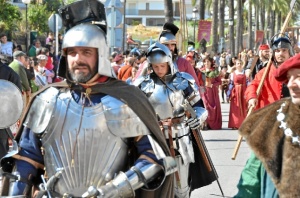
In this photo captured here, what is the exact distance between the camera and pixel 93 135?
4871 millimetres

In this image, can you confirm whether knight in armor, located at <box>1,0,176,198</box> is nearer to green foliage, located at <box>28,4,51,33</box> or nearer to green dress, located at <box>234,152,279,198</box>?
green dress, located at <box>234,152,279,198</box>

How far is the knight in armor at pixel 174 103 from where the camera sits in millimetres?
7969

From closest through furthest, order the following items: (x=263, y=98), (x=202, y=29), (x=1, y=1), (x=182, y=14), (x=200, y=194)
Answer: (x=263, y=98), (x=200, y=194), (x=182, y=14), (x=1, y=1), (x=202, y=29)

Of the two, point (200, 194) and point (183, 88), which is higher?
point (183, 88)

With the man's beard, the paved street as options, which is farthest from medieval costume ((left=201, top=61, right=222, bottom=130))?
the man's beard

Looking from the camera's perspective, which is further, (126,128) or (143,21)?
(143,21)

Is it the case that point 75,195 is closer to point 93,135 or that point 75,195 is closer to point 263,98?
point 93,135

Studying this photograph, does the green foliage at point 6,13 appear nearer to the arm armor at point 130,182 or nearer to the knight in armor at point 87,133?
the knight in armor at point 87,133

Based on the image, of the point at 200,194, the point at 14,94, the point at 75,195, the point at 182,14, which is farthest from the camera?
the point at 182,14

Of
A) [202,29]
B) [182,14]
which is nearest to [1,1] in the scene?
[182,14]

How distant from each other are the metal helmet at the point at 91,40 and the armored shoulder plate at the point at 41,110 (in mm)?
281

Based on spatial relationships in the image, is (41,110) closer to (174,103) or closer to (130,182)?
(130,182)

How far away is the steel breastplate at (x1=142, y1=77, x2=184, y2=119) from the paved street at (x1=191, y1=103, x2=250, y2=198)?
75.1 inches

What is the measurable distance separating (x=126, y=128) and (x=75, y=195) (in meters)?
0.47
